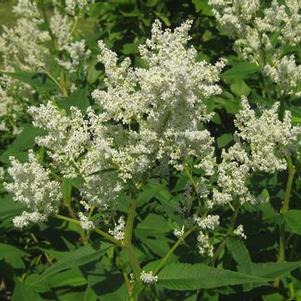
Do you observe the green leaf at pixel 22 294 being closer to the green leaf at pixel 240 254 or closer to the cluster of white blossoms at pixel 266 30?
the green leaf at pixel 240 254

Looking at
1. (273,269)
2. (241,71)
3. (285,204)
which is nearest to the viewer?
(273,269)

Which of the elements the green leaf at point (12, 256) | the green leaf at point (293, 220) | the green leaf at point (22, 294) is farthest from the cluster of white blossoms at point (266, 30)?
the green leaf at point (12, 256)

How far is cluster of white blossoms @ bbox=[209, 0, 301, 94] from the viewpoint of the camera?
169 inches

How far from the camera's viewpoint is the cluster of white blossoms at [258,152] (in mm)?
3258

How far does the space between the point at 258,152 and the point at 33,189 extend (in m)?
1.19

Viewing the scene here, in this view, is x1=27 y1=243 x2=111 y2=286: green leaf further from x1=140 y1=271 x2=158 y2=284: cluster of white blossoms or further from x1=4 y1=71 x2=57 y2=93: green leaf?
x1=4 y1=71 x2=57 y2=93: green leaf

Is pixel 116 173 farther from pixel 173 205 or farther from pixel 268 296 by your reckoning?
pixel 268 296

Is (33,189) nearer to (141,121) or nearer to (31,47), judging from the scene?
(141,121)

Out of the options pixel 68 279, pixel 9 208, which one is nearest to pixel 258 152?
pixel 9 208

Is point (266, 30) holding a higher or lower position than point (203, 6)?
lower

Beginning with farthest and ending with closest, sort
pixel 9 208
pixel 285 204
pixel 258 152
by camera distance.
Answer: pixel 285 204, pixel 9 208, pixel 258 152

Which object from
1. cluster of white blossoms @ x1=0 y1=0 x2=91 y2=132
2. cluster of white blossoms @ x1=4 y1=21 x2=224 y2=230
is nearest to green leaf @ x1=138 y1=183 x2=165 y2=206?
cluster of white blossoms @ x1=4 y1=21 x2=224 y2=230

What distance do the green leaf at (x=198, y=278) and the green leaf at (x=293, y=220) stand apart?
2.17 feet

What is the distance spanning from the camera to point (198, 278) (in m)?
3.12
